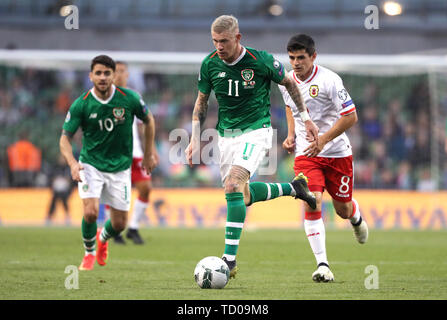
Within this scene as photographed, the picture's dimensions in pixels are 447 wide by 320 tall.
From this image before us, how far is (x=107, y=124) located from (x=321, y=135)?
2350mm

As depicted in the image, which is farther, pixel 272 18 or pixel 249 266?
pixel 272 18

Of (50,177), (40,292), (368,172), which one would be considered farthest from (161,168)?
(40,292)

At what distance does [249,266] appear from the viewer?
9.21m

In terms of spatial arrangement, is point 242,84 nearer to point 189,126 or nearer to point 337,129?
point 337,129

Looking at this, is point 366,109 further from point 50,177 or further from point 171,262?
point 171,262

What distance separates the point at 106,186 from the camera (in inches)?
360

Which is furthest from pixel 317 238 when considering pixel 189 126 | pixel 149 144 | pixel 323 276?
pixel 189 126

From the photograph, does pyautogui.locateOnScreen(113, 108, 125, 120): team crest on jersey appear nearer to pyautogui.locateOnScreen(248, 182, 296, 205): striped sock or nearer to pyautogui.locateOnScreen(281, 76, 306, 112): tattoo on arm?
pyautogui.locateOnScreen(248, 182, 296, 205): striped sock

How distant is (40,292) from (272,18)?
2156cm

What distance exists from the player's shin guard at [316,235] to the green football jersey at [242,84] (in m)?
1.08

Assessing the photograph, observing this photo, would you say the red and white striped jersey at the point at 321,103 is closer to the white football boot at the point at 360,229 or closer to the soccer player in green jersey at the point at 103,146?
the white football boot at the point at 360,229

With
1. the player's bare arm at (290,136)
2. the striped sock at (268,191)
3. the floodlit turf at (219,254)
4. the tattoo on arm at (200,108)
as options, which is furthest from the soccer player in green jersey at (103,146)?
the striped sock at (268,191)

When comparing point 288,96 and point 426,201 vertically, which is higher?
point 426,201

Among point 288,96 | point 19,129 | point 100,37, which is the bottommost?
point 288,96
